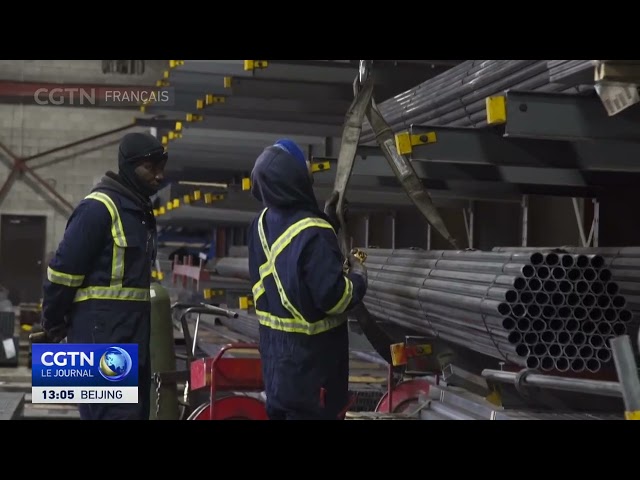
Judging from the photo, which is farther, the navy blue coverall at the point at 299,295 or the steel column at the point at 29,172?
the steel column at the point at 29,172

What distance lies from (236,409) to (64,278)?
1.78 m

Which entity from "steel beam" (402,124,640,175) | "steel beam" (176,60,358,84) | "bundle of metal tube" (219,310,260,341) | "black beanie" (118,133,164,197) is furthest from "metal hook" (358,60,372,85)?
"bundle of metal tube" (219,310,260,341)

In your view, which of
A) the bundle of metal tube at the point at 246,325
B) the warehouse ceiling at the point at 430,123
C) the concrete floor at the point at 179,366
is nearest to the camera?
the warehouse ceiling at the point at 430,123

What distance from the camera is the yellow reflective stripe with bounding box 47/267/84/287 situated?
495cm

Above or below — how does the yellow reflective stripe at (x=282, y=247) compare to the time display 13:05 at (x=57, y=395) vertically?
above

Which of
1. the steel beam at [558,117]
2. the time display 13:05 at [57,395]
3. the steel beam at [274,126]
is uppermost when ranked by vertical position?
the steel beam at [274,126]

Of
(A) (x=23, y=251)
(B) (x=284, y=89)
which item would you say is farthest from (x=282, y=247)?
(A) (x=23, y=251)

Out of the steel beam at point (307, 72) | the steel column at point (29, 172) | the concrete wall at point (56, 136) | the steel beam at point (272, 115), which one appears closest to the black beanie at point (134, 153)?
the steel beam at point (307, 72)

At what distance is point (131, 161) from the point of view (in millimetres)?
5129

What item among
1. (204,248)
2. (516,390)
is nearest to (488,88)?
(516,390)

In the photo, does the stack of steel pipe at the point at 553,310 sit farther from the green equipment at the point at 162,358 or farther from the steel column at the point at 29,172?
the steel column at the point at 29,172

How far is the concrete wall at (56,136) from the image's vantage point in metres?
23.8

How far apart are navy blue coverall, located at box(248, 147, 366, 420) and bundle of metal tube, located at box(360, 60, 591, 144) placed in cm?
119

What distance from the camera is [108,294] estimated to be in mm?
5051
